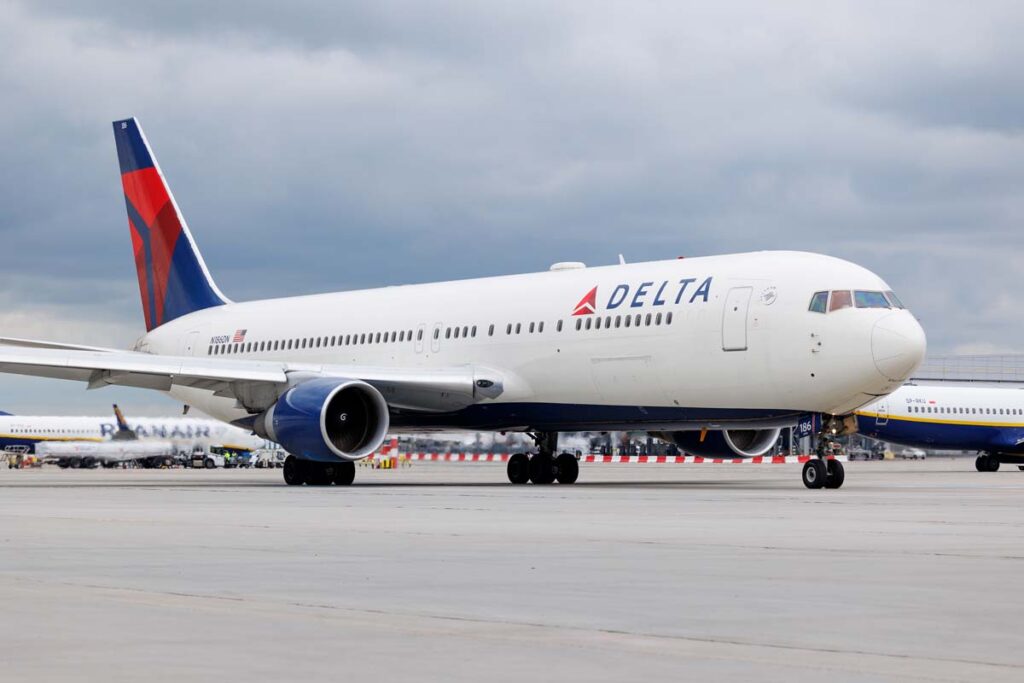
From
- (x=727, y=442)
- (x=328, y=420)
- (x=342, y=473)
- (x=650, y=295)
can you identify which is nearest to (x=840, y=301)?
(x=650, y=295)

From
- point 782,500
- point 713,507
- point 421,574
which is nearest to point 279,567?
point 421,574

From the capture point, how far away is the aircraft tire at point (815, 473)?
89.0 feet

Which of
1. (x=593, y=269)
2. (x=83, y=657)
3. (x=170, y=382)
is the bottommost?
(x=83, y=657)

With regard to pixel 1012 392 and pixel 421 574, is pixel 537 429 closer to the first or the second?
pixel 421 574

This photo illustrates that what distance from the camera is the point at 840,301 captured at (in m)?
27.2

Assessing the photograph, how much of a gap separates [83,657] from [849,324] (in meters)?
21.8

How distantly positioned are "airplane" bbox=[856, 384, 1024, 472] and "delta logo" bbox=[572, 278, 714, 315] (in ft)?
111

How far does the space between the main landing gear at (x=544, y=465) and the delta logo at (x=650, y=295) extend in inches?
160

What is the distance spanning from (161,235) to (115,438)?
38.4 meters

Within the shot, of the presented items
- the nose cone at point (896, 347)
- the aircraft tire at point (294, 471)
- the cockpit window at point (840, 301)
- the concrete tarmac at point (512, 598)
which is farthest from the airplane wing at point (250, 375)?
the concrete tarmac at point (512, 598)

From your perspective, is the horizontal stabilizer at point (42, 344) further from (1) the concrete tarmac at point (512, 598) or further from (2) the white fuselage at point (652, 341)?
(1) the concrete tarmac at point (512, 598)

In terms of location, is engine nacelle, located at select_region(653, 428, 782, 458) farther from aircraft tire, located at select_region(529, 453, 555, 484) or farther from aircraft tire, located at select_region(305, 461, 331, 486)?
aircraft tire, located at select_region(305, 461, 331, 486)

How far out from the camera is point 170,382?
34.9 metres

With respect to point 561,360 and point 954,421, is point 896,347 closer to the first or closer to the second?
point 561,360
